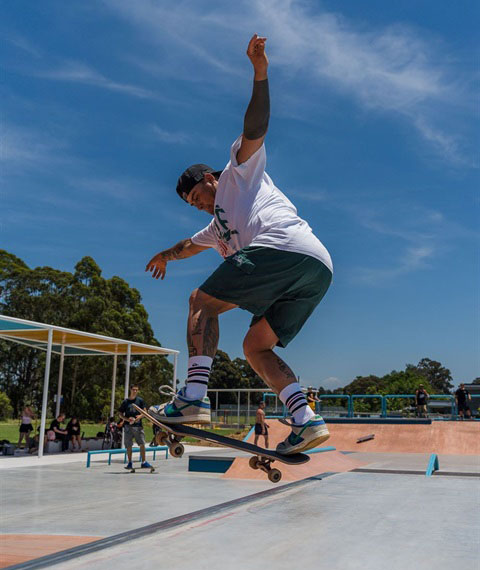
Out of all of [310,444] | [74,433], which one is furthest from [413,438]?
[310,444]

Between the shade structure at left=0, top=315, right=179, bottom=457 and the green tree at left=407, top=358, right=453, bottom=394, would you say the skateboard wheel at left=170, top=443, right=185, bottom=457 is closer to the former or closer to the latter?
the shade structure at left=0, top=315, right=179, bottom=457

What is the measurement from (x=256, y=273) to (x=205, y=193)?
2.42 ft

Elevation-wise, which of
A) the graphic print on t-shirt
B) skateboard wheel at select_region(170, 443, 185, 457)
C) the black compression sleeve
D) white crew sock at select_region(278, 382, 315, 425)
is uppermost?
the black compression sleeve

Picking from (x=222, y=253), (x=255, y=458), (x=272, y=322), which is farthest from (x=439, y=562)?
(x=222, y=253)

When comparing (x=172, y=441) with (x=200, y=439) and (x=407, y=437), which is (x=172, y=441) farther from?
(x=407, y=437)

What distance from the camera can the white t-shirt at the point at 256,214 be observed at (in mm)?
3379

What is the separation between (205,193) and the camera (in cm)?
368

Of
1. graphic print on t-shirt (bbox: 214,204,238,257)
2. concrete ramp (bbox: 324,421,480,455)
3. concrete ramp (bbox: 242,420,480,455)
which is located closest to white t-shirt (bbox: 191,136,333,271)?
graphic print on t-shirt (bbox: 214,204,238,257)

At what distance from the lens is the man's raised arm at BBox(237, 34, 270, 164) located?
10.5ft

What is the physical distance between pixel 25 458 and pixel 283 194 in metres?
16.0

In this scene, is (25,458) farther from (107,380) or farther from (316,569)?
(107,380)

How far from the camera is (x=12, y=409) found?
46.4 metres

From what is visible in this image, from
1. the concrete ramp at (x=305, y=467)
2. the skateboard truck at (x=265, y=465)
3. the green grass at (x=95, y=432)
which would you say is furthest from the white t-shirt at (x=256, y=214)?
the green grass at (x=95, y=432)

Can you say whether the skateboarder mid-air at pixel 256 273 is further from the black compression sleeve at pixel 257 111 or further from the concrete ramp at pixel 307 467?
the concrete ramp at pixel 307 467
